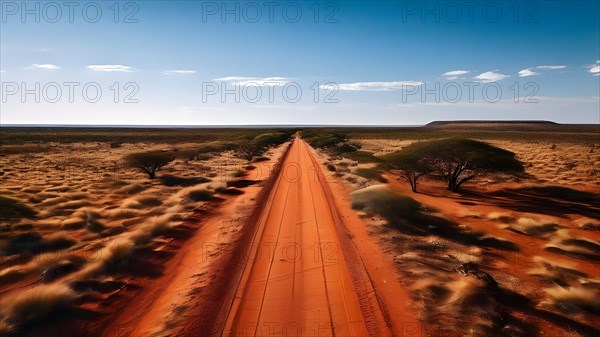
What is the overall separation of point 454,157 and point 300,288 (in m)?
16.9

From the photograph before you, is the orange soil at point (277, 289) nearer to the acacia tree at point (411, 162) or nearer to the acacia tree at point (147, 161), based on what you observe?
the acacia tree at point (411, 162)

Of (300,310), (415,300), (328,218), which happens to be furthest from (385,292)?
(328,218)

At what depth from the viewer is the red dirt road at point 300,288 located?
7.75m

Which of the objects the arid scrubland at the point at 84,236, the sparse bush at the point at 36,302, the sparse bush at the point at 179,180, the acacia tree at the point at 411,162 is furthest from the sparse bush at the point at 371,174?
the sparse bush at the point at 36,302

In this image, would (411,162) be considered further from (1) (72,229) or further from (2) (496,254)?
(1) (72,229)

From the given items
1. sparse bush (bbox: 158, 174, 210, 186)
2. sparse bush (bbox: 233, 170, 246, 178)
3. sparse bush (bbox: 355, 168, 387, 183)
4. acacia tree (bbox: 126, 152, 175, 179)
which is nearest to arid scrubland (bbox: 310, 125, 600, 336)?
sparse bush (bbox: 355, 168, 387, 183)

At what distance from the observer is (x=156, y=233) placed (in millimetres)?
14453

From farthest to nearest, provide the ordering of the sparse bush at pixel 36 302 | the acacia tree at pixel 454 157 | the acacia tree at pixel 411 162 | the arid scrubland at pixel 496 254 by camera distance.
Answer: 1. the acacia tree at pixel 411 162
2. the acacia tree at pixel 454 157
3. the arid scrubland at pixel 496 254
4. the sparse bush at pixel 36 302

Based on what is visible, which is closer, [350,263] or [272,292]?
[272,292]

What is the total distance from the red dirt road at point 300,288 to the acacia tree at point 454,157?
34.0 feet

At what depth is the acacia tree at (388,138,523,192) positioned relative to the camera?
66.2ft

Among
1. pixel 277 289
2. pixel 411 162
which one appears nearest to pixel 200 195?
pixel 277 289

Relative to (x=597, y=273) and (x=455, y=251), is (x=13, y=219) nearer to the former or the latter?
(x=455, y=251)

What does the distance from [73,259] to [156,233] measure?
3.38 m
